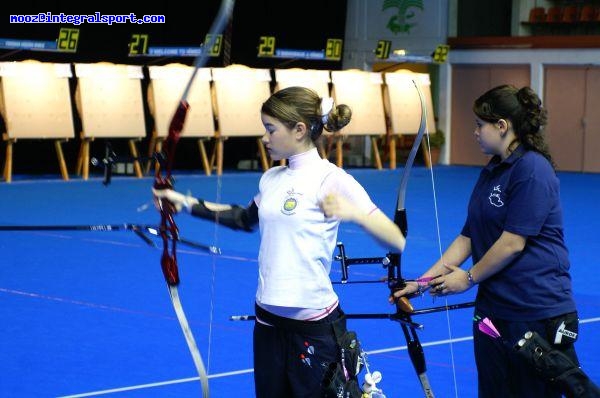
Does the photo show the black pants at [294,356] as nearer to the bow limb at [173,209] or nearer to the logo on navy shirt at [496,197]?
the bow limb at [173,209]

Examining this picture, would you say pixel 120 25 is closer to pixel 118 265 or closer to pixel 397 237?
pixel 118 265

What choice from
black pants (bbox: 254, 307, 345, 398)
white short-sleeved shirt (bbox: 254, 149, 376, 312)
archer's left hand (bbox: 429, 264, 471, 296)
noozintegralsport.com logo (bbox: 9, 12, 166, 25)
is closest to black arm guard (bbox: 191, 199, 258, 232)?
white short-sleeved shirt (bbox: 254, 149, 376, 312)

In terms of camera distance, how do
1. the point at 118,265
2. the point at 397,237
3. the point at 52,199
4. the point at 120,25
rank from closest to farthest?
the point at 397,237, the point at 118,265, the point at 52,199, the point at 120,25

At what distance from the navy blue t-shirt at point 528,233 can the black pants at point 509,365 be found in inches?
1.3

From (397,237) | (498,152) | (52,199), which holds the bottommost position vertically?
(52,199)

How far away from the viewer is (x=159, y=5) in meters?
17.1

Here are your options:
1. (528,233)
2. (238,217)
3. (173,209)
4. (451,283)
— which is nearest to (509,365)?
(451,283)

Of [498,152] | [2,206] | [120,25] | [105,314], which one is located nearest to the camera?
[498,152]

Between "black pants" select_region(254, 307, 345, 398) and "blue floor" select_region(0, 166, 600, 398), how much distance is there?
0.55 m

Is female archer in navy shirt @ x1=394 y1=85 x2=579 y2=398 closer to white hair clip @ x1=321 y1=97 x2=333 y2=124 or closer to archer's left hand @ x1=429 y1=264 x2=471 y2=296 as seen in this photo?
archer's left hand @ x1=429 y1=264 x2=471 y2=296

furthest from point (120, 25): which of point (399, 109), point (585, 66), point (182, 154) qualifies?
point (585, 66)

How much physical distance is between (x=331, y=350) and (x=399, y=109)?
15.4 metres

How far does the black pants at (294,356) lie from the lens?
306cm

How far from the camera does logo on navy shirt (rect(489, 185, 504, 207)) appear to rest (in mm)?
3250
